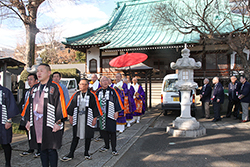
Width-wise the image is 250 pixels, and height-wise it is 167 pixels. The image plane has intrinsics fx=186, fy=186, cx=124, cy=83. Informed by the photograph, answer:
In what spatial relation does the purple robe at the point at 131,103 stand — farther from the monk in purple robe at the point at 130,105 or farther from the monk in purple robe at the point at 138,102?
the monk in purple robe at the point at 138,102

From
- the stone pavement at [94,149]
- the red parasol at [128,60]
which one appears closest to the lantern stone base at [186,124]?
the stone pavement at [94,149]

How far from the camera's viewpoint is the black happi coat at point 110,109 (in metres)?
4.36

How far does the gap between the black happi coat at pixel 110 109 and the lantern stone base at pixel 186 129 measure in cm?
237

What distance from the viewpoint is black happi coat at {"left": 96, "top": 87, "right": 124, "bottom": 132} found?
436cm

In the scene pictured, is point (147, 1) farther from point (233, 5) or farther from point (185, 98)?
point (185, 98)

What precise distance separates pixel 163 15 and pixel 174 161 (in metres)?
10.8

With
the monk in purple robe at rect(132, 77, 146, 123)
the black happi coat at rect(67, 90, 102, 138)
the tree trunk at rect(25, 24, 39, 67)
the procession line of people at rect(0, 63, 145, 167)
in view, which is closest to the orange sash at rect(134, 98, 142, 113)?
the monk in purple robe at rect(132, 77, 146, 123)

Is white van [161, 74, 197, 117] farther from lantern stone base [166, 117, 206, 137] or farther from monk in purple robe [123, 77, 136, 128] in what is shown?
lantern stone base [166, 117, 206, 137]

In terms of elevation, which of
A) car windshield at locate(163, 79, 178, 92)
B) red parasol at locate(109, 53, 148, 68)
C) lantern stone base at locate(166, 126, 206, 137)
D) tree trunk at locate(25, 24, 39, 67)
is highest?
tree trunk at locate(25, 24, 39, 67)

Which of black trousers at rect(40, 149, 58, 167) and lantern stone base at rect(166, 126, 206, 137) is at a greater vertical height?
black trousers at rect(40, 149, 58, 167)

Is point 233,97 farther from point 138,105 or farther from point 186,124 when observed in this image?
point 138,105

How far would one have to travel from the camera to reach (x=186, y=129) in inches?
232

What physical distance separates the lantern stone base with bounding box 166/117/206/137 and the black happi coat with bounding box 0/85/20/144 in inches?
175

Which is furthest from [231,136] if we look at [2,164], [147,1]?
[147,1]
